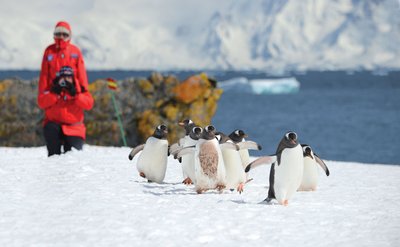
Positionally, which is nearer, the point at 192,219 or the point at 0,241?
the point at 0,241

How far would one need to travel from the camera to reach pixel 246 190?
7.11 metres

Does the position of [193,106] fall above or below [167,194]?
above

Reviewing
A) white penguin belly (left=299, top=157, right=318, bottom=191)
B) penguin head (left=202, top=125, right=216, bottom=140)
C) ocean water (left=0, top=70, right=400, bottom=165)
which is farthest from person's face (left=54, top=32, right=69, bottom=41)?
ocean water (left=0, top=70, right=400, bottom=165)

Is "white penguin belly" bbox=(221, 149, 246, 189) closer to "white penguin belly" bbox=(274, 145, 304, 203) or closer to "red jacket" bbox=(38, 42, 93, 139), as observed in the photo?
"white penguin belly" bbox=(274, 145, 304, 203)

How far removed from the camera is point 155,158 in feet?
24.1

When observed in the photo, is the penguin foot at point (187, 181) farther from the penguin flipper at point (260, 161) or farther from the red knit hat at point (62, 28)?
the red knit hat at point (62, 28)

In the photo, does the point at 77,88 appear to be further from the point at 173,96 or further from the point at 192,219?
the point at 173,96

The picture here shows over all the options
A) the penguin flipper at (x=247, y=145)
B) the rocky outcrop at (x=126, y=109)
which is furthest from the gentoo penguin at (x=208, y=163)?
the rocky outcrop at (x=126, y=109)

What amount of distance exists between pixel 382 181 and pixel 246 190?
7.50 feet

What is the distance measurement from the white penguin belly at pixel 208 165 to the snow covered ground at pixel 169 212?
15 cm

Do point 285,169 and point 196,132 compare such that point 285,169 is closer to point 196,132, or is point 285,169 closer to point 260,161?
point 260,161

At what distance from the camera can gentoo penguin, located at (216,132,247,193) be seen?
22.4 feet

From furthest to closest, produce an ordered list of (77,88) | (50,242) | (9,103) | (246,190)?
Answer: (9,103)
(77,88)
(246,190)
(50,242)

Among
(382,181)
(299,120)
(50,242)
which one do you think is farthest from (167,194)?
(299,120)
